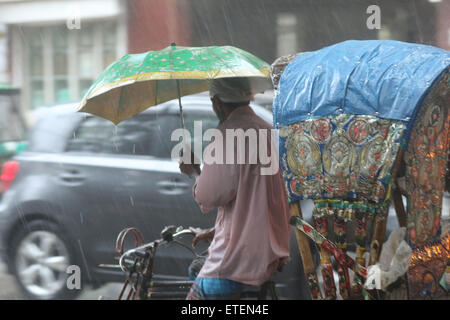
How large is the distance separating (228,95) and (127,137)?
2.57 metres

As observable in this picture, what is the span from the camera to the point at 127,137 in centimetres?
→ 514

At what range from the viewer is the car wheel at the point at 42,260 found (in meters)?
5.05

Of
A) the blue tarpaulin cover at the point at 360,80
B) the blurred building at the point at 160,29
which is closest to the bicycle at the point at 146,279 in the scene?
the blue tarpaulin cover at the point at 360,80

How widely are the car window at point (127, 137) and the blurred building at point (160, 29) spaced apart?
4386 millimetres

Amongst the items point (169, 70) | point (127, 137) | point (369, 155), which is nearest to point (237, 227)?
point (369, 155)

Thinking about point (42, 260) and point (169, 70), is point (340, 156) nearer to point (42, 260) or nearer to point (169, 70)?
point (169, 70)

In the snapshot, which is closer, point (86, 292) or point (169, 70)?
point (169, 70)

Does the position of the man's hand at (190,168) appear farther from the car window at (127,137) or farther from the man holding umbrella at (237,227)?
the car window at (127,137)

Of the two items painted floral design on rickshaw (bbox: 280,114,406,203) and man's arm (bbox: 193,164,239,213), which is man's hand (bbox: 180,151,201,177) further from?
painted floral design on rickshaw (bbox: 280,114,406,203)

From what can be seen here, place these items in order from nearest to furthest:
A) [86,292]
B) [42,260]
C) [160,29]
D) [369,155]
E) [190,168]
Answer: [369,155] < [190,168] < [42,260] < [86,292] < [160,29]

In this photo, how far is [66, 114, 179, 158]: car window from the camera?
5.01 meters
